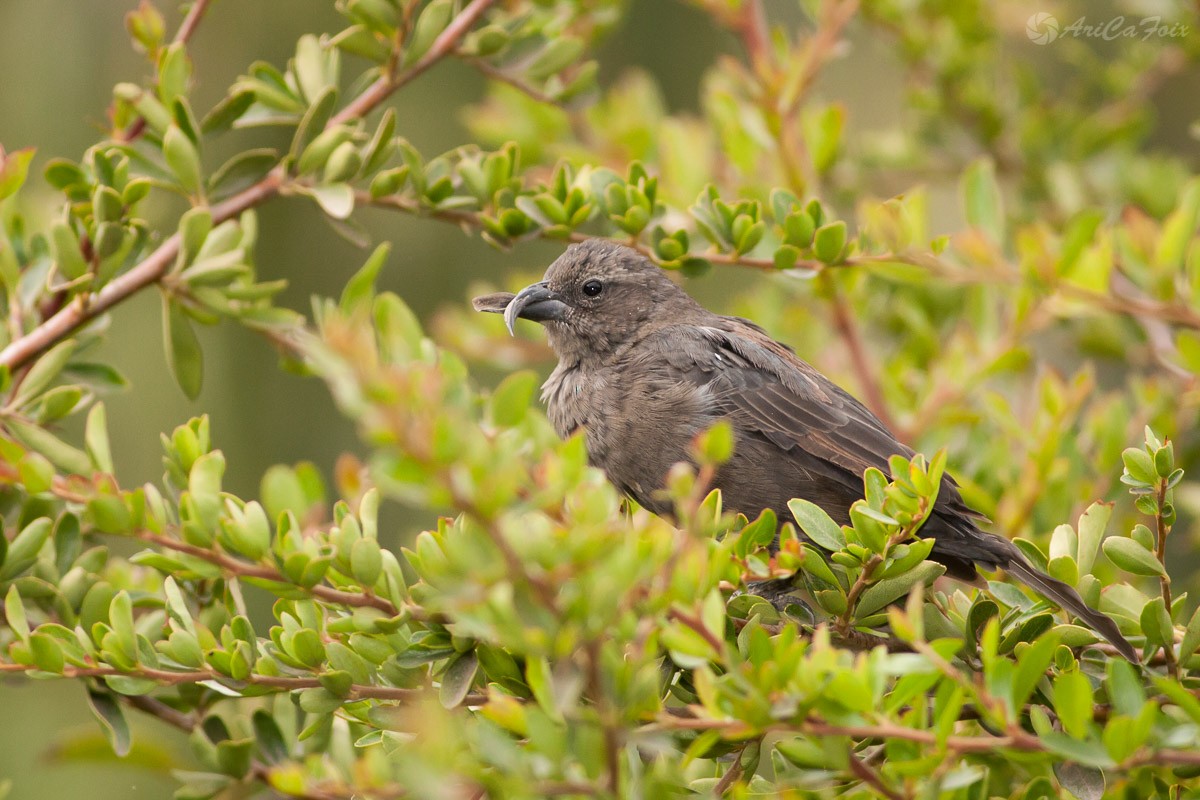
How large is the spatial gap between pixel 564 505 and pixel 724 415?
179 cm

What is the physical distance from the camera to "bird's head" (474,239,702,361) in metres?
3.97

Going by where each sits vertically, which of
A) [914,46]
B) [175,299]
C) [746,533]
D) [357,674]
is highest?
[914,46]

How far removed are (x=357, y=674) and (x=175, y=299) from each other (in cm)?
100

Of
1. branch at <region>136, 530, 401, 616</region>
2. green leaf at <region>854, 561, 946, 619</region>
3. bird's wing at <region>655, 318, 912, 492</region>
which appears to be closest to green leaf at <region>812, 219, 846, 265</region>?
bird's wing at <region>655, 318, 912, 492</region>

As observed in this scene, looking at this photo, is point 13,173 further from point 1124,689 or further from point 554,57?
point 1124,689

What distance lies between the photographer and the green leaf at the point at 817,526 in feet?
7.80

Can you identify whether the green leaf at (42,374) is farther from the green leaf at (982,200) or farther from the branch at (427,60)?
the green leaf at (982,200)

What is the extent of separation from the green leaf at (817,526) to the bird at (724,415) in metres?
0.98

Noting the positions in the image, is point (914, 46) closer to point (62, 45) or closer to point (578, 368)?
point (578, 368)

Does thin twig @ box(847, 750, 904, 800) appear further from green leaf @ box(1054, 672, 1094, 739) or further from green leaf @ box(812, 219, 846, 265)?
green leaf @ box(812, 219, 846, 265)

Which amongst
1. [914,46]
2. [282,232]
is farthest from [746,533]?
[282,232]

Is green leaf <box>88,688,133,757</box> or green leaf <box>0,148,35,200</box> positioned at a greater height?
green leaf <box>0,148,35,200</box>

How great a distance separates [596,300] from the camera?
406cm

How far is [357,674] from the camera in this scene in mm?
2338
